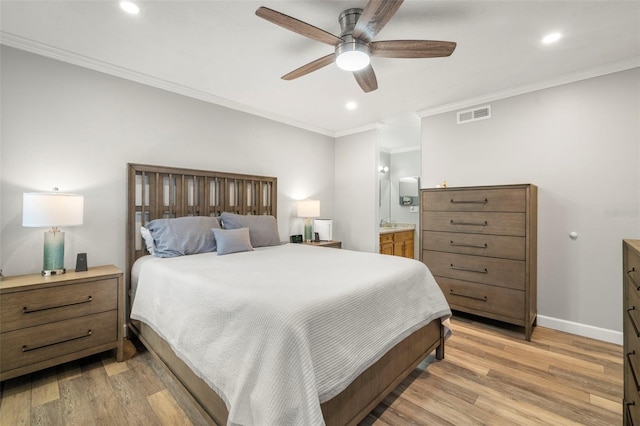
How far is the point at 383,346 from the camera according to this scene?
152 centimetres

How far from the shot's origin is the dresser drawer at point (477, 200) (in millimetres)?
2643

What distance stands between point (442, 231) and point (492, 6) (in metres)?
2.07

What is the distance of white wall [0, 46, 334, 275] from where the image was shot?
216cm

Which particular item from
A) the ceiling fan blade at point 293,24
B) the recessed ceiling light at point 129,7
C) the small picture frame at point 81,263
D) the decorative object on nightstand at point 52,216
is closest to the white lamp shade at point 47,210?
the decorative object on nightstand at point 52,216

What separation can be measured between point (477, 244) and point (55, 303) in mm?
3640

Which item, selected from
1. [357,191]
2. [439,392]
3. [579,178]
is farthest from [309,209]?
[579,178]

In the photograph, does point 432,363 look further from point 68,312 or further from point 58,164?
point 58,164

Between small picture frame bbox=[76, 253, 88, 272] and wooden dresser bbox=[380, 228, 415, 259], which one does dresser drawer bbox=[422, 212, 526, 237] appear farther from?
small picture frame bbox=[76, 253, 88, 272]

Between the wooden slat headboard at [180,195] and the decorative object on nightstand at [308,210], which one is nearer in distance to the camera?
the wooden slat headboard at [180,195]

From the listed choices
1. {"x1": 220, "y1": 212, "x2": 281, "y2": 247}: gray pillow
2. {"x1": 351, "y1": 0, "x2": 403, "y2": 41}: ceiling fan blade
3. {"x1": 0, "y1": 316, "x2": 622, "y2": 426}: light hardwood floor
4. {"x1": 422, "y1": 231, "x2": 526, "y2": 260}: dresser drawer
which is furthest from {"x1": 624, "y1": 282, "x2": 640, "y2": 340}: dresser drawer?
{"x1": 220, "y1": 212, "x2": 281, "y2": 247}: gray pillow

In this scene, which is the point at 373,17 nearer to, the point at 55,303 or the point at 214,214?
the point at 214,214

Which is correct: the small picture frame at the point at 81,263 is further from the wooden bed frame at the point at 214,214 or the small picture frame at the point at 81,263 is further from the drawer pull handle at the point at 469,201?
the drawer pull handle at the point at 469,201

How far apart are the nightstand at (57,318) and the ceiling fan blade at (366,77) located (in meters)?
2.49

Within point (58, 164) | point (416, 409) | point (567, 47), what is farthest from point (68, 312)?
point (567, 47)
